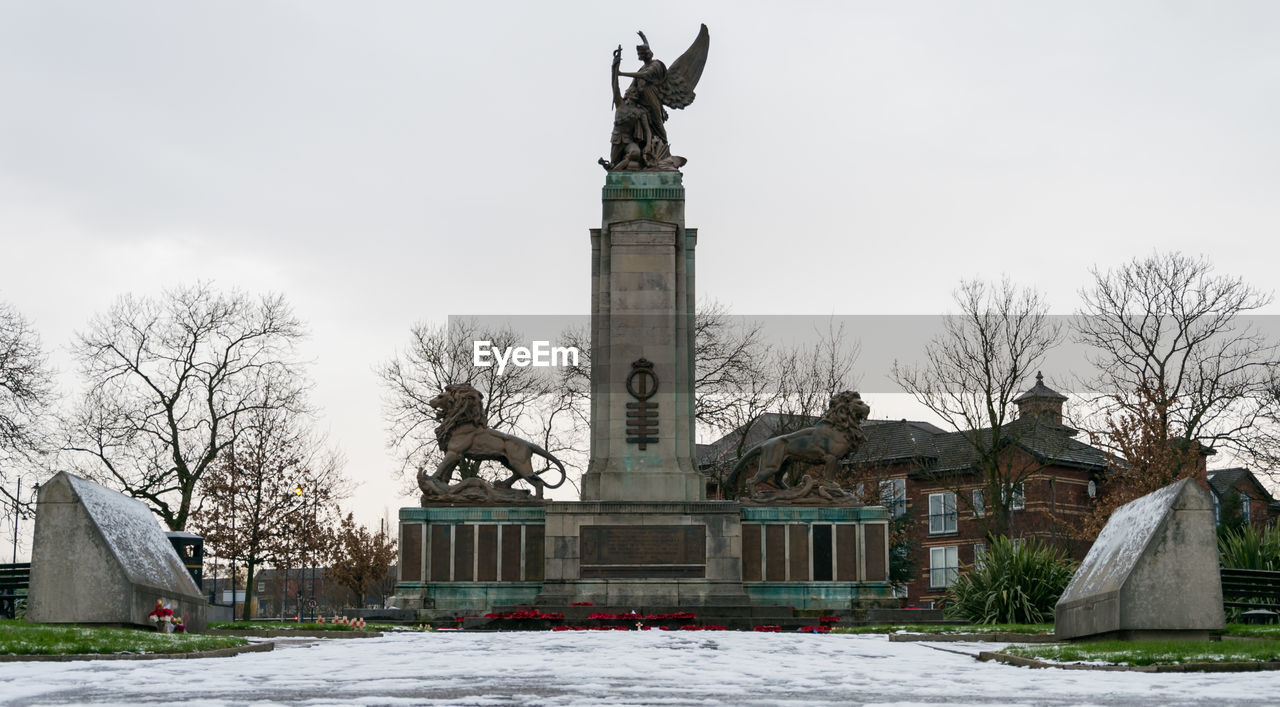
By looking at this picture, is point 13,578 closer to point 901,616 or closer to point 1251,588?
point 901,616

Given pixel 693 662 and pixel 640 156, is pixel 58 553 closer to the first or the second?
pixel 693 662

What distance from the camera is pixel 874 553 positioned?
31297mm

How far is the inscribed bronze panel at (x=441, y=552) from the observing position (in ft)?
103

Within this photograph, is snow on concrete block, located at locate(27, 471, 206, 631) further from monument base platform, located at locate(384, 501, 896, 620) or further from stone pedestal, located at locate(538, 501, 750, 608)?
stone pedestal, located at locate(538, 501, 750, 608)

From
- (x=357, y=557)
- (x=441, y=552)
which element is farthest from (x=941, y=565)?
(x=441, y=552)

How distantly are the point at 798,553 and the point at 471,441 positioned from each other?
7549mm

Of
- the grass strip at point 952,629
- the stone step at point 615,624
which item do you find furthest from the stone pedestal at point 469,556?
the grass strip at point 952,629

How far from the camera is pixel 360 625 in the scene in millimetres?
24484

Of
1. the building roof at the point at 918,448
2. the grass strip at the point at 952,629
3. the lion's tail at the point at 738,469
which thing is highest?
the building roof at the point at 918,448

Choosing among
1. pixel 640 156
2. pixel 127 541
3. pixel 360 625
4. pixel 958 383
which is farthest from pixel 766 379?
pixel 127 541

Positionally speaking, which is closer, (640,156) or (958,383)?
(640,156)

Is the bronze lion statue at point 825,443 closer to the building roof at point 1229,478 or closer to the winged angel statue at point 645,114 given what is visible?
the winged angel statue at point 645,114

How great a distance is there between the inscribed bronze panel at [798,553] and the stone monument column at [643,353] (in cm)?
214

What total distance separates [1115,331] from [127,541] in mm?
33985
